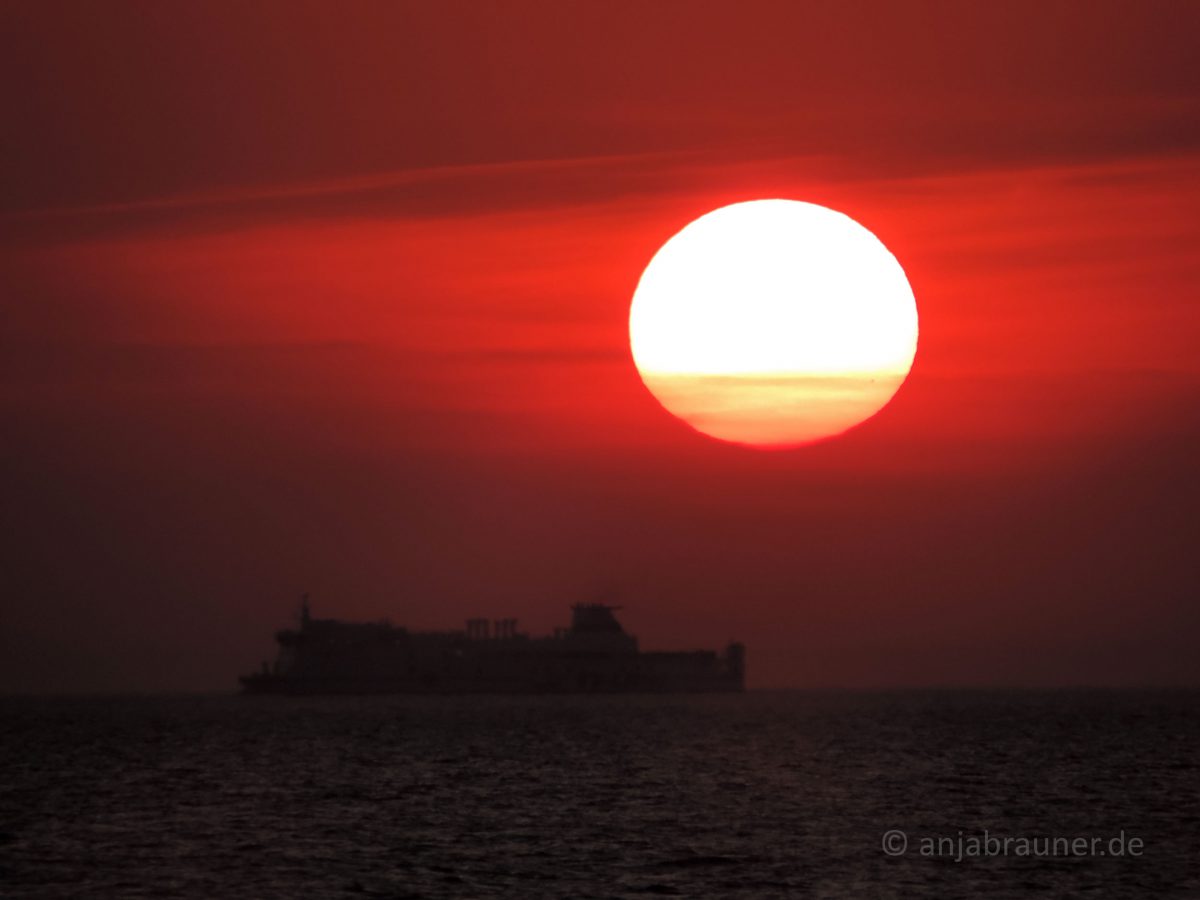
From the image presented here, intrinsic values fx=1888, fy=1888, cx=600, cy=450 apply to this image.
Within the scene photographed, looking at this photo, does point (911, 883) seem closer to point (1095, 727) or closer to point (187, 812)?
point (187, 812)

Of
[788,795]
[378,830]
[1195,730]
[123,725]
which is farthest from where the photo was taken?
[123,725]

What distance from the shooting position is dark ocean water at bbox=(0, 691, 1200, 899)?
39.3m

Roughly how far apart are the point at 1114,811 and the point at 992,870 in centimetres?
1500

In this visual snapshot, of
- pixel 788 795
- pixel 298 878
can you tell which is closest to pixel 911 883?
pixel 298 878

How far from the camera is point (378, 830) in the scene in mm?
49125

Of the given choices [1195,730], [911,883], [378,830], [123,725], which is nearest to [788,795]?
[378,830]

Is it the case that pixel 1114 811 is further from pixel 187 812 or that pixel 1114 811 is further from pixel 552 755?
pixel 552 755

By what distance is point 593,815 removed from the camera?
52.6 metres

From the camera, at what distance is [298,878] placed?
39.8 metres

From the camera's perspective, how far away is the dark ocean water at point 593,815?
39312 mm

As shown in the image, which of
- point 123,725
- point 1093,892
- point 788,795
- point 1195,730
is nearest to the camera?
point 1093,892

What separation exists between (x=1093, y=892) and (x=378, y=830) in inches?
762

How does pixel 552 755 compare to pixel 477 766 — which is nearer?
pixel 477 766

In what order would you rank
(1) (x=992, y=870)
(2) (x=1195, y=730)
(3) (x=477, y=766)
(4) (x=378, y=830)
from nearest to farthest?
(1) (x=992, y=870) < (4) (x=378, y=830) < (3) (x=477, y=766) < (2) (x=1195, y=730)
